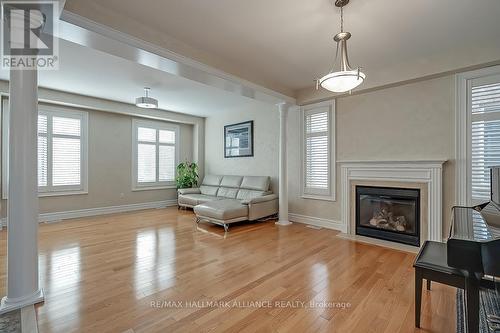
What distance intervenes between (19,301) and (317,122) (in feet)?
15.7

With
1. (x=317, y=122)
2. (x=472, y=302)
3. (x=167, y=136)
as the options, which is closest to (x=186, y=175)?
(x=167, y=136)

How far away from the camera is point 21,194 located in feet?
6.53

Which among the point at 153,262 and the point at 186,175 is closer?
the point at 153,262

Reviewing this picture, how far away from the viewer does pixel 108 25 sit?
235 cm

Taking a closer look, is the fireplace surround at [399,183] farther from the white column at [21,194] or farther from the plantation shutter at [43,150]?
the plantation shutter at [43,150]

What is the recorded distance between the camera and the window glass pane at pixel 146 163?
651 cm

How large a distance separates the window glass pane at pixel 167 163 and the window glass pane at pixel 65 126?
81.2 inches

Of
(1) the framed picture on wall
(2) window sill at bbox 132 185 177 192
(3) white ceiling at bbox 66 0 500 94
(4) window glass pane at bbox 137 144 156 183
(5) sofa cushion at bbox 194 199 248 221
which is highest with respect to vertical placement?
(3) white ceiling at bbox 66 0 500 94

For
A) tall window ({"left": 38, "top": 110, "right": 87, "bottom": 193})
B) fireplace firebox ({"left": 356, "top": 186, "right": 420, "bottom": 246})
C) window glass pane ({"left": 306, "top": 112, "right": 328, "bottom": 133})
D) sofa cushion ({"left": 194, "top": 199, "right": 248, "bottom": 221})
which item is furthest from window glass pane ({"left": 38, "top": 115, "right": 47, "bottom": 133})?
fireplace firebox ({"left": 356, "top": 186, "right": 420, "bottom": 246})

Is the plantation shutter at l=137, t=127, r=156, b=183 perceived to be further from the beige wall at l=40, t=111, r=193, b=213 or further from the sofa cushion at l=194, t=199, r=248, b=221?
the sofa cushion at l=194, t=199, r=248, b=221

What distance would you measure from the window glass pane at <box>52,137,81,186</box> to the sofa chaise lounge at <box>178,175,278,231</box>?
2.46 metres

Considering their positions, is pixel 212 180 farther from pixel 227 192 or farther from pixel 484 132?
pixel 484 132

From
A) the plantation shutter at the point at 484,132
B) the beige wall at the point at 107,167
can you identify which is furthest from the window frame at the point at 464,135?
the beige wall at the point at 107,167

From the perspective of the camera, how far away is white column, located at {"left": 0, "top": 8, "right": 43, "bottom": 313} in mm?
1967
